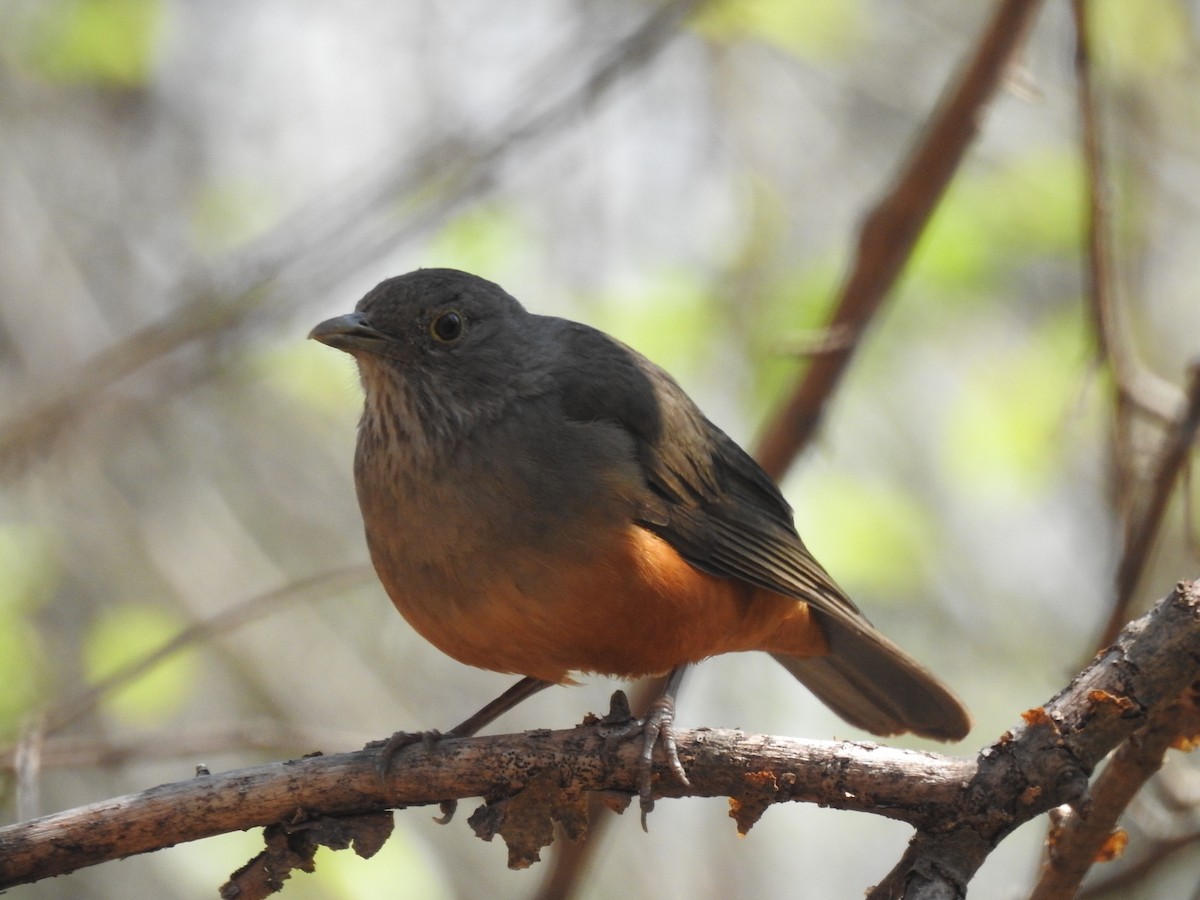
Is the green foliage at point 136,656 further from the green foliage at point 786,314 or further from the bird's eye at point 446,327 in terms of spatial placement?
the green foliage at point 786,314

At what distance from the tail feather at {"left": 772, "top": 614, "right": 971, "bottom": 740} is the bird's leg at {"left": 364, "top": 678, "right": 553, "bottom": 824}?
1.09m

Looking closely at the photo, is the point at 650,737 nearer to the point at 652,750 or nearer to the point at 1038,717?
the point at 652,750

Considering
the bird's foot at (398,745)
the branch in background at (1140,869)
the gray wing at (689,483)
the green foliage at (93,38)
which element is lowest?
the branch in background at (1140,869)

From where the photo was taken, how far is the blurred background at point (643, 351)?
6.97 metres

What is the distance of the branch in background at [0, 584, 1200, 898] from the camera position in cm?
287

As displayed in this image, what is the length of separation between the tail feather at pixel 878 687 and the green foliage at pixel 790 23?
3391 mm

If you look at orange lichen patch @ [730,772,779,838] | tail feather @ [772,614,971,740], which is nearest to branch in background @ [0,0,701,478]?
tail feather @ [772,614,971,740]

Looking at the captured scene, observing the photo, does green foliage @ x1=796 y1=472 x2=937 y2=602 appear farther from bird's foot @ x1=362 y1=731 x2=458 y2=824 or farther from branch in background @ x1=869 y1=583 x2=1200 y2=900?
branch in background @ x1=869 y1=583 x2=1200 y2=900

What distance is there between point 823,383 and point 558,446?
5.26 feet

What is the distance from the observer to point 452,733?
3949 mm

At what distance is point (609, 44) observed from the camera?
6.14 m

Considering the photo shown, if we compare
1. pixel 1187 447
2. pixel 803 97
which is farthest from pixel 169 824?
pixel 803 97

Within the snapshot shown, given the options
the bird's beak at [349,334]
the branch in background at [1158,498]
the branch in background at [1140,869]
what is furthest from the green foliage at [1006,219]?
the bird's beak at [349,334]

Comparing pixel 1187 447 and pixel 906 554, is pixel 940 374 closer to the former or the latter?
pixel 906 554
